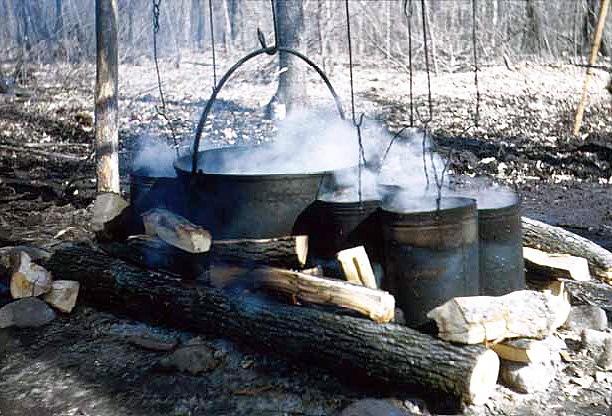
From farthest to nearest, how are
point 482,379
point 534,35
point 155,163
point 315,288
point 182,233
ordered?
point 534,35
point 155,163
point 182,233
point 315,288
point 482,379

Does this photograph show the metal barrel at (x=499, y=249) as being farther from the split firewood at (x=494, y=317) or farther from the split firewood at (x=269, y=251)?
the split firewood at (x=269, y=251)

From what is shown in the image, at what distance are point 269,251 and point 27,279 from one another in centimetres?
188

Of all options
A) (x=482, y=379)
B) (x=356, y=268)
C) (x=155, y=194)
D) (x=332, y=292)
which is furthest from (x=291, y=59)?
(x=482, y=379)

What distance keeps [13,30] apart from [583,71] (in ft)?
53.9

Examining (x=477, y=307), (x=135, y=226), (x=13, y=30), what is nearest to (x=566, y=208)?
(x=477, y=307)

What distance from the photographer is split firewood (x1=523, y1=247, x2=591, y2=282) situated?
3.76 m

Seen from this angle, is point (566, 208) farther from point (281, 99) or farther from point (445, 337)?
point (281, 99)

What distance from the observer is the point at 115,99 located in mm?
6270

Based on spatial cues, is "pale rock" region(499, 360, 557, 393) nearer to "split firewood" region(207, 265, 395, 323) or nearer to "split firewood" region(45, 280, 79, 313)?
"split firewood" region(207, 265, 395, 323)

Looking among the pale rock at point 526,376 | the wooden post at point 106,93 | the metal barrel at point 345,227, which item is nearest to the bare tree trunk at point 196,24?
the wooden post at point 106,93

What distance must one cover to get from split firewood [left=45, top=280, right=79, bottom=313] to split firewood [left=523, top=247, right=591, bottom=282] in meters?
3.24

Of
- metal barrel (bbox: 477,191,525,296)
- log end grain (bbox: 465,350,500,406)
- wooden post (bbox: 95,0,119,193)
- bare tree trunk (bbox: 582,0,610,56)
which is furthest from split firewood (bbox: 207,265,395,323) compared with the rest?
bare tree trunk (bbox: 582,0,610,56)

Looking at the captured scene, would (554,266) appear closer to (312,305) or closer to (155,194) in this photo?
(312,305)

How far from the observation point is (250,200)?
3.77 m
